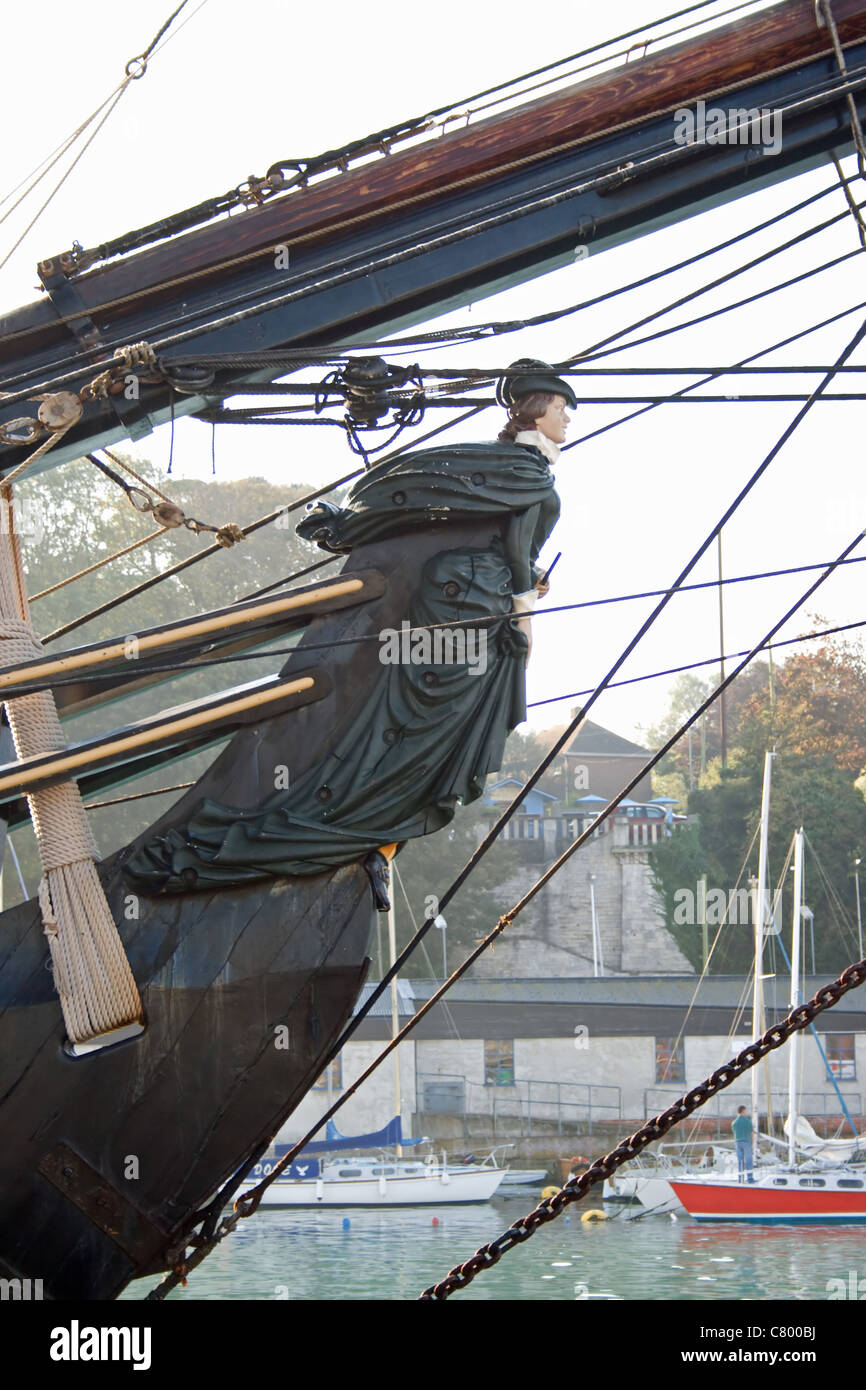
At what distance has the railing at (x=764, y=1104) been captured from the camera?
3438 centimetres

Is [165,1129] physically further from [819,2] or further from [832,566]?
[819,2]

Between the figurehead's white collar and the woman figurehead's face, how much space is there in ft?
0.05

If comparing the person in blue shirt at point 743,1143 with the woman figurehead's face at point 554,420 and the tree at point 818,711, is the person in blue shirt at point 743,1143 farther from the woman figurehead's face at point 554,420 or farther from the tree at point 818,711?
the woman figurehead's face at point 554,420

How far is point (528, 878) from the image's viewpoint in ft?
163

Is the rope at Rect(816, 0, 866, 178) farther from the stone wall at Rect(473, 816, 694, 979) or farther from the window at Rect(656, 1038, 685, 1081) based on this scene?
the stone wall at Rect(473, 816, 694, 979)

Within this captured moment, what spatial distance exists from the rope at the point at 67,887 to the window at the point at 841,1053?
110ft

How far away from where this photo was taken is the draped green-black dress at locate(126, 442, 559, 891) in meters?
4.55

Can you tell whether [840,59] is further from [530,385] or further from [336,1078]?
[336,1078]

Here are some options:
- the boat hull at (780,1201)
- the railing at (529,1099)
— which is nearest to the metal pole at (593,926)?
the railing at (529,1099)

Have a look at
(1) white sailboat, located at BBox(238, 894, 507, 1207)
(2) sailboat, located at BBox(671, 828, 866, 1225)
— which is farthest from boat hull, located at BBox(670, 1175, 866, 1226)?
(1) white sailboat, located at BBox(238, 894, 507, 1207)

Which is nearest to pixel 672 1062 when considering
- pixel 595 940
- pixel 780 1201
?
pixel 780 1201
